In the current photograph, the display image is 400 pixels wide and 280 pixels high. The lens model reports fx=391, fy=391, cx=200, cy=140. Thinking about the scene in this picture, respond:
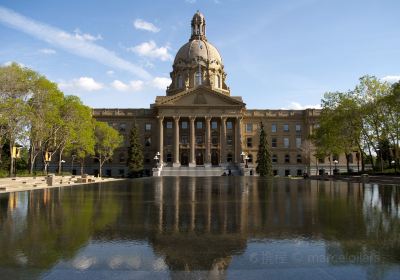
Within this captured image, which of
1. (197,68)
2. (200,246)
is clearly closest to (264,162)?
(197,68)

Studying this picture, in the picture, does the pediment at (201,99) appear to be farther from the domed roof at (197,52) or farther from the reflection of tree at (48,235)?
the reflection of tree at (48,235)

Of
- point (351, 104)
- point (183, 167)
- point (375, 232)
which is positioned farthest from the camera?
point (183, 167)

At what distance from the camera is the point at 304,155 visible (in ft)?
322

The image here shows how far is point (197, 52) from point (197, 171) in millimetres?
39256

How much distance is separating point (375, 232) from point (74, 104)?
54.5m

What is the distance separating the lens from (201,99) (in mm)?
88000

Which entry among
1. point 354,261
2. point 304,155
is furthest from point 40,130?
point 304,155

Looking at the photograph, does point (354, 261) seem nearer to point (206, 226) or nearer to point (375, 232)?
point (375, 232)

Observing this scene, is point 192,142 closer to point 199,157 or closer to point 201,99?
point 199,157

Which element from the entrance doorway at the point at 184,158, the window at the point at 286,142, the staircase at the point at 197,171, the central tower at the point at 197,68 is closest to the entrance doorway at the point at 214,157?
the entrance doorway at the point at 184,158

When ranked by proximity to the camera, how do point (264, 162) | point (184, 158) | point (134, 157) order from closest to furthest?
point (264, 162) → point (134, 157) → point (184, 158)

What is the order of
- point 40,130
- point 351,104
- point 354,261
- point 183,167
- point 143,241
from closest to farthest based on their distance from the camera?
point 354,261 < point 143,241 < point 40,130 < point 351,104 < point 183,167

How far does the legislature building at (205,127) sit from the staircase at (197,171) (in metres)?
0.24

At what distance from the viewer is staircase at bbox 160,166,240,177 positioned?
78.6 metres
